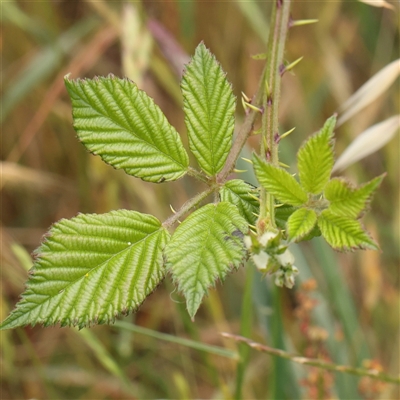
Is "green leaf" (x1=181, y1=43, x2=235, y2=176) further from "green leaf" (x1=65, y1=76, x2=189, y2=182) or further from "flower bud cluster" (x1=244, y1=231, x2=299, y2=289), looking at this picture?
"flower bud cluster" (x1=244, y1=231, x2=299, y2=289)

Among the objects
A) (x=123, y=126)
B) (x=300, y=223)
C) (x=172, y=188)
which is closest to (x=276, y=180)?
(x=300, y=223)

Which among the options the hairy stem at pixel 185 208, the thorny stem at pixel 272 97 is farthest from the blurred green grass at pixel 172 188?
the hairy stem at pixel 185 208

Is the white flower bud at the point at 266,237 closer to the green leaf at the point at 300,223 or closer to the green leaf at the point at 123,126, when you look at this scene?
the green leaf at the point at 300,223

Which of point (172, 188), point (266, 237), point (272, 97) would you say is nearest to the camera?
point (266, 237)

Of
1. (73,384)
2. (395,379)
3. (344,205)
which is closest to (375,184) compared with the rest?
(344,205)

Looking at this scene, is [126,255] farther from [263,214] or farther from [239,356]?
[239,356]

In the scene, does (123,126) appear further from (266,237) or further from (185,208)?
(266,237)
